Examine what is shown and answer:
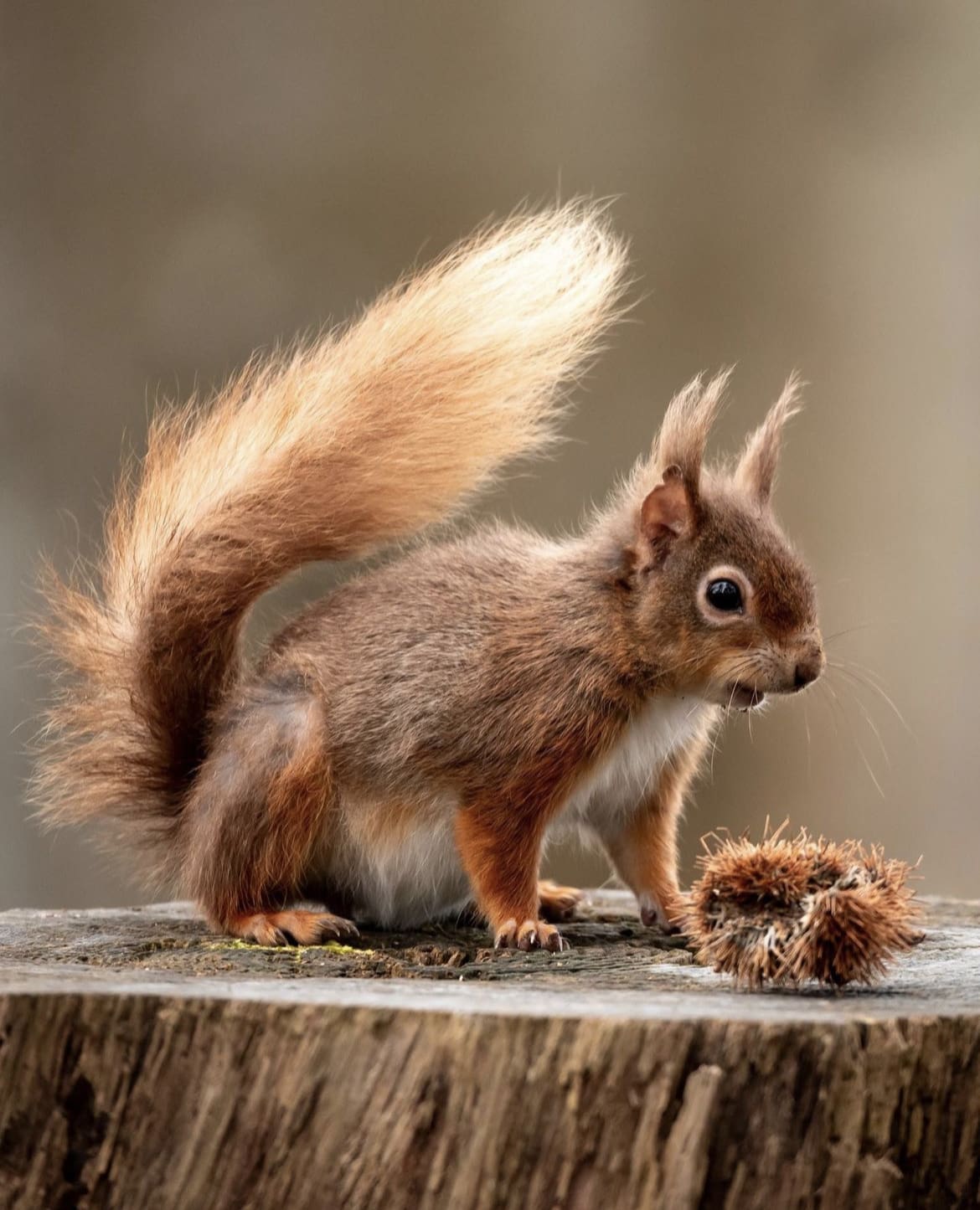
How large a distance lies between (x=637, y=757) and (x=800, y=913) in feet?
1.79

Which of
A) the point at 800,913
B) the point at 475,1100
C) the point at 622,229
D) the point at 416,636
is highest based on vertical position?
the point at 622,229

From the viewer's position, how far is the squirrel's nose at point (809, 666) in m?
1.74

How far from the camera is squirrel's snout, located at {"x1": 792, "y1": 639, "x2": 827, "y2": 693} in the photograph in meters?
1.74

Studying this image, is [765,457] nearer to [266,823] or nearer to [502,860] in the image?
[502,860]

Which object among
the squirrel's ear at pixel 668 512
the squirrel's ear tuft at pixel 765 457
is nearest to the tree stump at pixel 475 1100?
the squirrel's ear at pixel 668 512

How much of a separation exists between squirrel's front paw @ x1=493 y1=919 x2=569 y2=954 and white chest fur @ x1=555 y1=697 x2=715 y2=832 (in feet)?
0.52

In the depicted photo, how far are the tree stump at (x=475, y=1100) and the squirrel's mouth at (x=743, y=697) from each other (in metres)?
0.58

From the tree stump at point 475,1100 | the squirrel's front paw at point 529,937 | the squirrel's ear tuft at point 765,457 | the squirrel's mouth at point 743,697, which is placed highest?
the squirrel's ear tuft at point 765,457

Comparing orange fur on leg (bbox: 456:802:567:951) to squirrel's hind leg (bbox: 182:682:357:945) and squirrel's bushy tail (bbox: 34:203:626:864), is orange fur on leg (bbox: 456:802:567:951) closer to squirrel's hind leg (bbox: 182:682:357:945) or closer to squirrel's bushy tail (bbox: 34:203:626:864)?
squirrel's hind leg (bbox: 182:682:357:945)

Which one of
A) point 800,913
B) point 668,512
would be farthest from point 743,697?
point 800,913

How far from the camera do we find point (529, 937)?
67.3 inches

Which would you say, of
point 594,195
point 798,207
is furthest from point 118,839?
point 798,207

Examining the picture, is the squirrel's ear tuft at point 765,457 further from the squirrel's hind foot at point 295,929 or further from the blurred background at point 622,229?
the blurred background at point 622,229

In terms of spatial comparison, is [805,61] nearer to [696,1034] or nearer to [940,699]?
[940,699]
